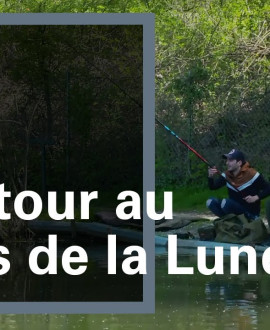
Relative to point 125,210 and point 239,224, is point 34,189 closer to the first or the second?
point 125,210

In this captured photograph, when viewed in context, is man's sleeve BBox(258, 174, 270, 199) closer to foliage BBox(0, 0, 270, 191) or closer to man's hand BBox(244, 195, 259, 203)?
man's hand BBox(244, 195, 259, 203)

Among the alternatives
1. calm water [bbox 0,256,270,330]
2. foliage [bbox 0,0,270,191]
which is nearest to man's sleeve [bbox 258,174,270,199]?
calm water [bbox 0,256,270,330]

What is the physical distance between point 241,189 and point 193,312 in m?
4.62

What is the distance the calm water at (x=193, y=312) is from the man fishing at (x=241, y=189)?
8.50 ft

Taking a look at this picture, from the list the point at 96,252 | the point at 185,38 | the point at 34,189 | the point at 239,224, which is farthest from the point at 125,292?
the point at 185,38

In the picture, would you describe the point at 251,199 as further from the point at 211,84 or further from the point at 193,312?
the point at 211,84

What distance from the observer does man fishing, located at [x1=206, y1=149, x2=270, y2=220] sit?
1306 centimetres

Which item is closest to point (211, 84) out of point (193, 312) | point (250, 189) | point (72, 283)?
point (250, 189)

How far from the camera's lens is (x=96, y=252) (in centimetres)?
644

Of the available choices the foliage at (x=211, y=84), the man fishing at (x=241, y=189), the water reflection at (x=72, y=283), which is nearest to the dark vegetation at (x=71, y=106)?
the water reflection at (x=72, y=283)

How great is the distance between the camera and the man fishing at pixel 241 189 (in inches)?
514

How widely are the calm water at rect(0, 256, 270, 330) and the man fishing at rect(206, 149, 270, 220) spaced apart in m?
2.59

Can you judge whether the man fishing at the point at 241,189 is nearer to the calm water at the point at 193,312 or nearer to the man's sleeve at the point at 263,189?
the man's sleeve at the point at 263,189

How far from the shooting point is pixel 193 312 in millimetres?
8633
